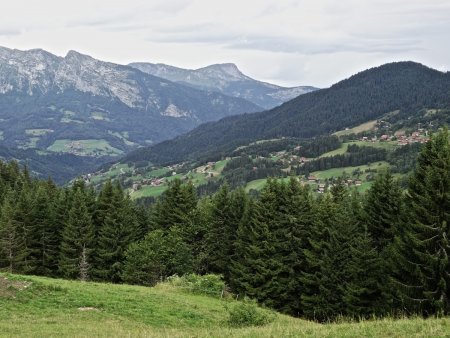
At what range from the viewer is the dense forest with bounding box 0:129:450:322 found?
3222 centimetres

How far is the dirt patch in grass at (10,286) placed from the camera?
27.3 metres

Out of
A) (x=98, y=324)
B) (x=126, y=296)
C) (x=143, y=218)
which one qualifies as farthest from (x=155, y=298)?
(x=143, y=218)

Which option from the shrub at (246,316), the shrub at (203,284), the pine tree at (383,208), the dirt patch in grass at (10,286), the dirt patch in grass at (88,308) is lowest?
the shrub at (203,284)

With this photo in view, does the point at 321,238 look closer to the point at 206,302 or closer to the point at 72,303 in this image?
the point at 206,302

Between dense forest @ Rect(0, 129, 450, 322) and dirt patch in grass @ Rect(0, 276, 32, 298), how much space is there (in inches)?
926

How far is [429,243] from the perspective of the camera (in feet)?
103

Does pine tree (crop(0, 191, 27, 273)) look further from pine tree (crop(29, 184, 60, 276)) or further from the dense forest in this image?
pine tree (crop(29, 184, 60, 276))

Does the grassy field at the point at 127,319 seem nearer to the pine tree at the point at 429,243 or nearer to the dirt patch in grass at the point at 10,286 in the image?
the dirt patch in grass at the point at 10,286

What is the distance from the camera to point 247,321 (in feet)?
80.0

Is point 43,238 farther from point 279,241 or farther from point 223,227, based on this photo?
point 279,241

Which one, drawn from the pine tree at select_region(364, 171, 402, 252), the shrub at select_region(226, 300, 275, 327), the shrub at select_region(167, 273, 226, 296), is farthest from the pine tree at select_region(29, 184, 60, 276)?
the shrub at select_region(226, 300, 275, 327)

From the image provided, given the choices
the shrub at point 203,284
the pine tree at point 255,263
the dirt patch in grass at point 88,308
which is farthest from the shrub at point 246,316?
the pine tree at point 255,263

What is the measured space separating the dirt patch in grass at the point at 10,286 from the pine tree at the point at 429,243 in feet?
85.0

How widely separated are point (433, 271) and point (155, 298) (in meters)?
19.2
